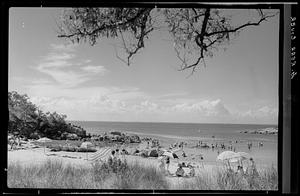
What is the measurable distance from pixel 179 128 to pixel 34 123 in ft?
3.69

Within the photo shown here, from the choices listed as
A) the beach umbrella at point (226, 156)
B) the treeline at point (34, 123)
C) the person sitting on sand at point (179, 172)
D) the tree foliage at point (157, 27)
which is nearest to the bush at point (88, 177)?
the person sitting on sand at point (179, 172)

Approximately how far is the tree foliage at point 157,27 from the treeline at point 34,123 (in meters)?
0.60

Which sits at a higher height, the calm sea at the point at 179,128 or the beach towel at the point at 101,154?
the calm sea at the point at 179,128

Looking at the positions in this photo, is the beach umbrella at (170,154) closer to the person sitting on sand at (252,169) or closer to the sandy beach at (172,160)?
the sandy beach at (172,160)

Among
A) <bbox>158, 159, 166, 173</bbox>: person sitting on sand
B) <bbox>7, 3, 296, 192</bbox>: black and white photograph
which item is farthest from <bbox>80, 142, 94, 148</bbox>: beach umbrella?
<bbox>158, 159, 166, 173</bbox>: person sitting on sand

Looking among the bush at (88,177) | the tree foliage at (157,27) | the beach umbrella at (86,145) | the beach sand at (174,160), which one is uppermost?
the tree foliage at (157,27)

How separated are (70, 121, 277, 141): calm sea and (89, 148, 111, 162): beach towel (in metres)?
0.15

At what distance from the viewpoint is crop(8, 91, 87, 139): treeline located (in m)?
3.13

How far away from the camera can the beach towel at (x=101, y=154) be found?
3.13 metres

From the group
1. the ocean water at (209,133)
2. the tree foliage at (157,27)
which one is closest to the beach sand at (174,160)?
the ocean water at (209,133)

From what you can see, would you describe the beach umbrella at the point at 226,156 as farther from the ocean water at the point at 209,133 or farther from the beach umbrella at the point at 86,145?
the beach umbrella at the point at 86,145

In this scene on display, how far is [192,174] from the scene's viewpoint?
3131 mm

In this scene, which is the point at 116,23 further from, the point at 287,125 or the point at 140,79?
the point at 287,125

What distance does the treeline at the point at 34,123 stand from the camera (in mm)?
3133
